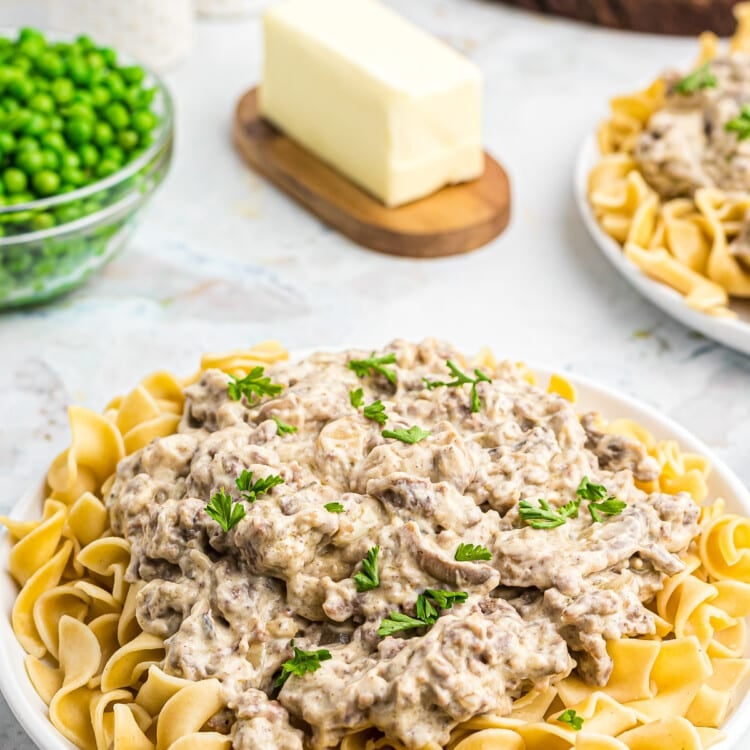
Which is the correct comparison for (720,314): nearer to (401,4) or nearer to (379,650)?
(379,650)

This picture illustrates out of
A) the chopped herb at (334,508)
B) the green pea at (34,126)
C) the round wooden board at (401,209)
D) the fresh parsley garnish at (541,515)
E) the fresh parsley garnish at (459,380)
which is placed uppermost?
→ the green pea at (34,126)

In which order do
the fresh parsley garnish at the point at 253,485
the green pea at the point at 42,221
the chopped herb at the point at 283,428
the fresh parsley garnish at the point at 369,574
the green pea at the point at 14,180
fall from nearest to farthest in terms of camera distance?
the fresh parsley garnish at the point at 369,574 < the fresh parsley garnish at the point at 253,485 < the chopped herb at the point at 283,428 < the green pea at the point at 42,221 < the green pea at the point at 14,180

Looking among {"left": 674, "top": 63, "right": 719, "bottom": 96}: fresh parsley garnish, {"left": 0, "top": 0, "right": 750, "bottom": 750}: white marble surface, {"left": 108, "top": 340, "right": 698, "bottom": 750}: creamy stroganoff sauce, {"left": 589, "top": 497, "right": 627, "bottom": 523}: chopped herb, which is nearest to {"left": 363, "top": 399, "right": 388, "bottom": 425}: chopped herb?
{"left": 108, "top": 340, "right": 698, "bottom": 750}: creamy stroganoff sauce

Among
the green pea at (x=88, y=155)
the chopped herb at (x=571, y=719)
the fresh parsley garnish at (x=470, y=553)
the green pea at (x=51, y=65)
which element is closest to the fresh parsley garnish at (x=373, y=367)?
the fresh parsley garnish at (x=470, y=553)

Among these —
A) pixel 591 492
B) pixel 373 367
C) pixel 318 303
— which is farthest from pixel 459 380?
pixel 318 303

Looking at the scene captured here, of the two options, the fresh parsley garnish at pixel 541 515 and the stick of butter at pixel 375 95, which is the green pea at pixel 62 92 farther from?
the fresh parsley garnish at pixel 541 515

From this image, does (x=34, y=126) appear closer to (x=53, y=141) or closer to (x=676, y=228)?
(x=53, y=141)

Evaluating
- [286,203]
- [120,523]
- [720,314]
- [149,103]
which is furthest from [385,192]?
[120,523]
